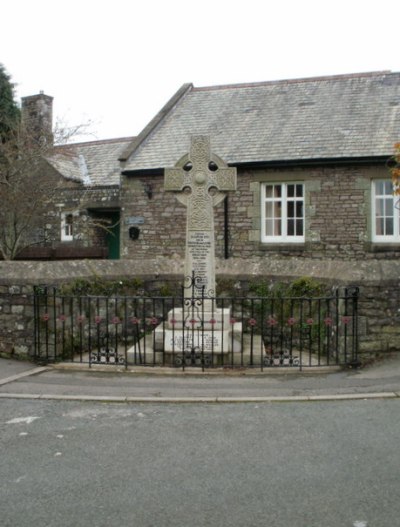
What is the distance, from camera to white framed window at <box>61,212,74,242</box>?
23748 millimetres

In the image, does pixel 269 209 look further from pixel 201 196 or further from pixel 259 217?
pixel 201 196

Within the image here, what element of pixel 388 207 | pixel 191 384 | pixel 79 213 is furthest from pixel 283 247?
pixel 191 384

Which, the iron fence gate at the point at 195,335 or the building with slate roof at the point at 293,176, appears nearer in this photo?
the iron fence gate at the point at 195,335

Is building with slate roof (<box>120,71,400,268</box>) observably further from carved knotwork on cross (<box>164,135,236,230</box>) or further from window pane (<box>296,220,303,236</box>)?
carved knotwork on cross (<box>164,135,236,230</box>)

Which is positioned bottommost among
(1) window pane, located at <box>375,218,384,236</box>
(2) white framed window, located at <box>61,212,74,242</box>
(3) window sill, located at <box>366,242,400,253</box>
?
(3) window sill, located at <box>366,242,400,253</box>

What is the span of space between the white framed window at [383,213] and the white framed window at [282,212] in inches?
82.5

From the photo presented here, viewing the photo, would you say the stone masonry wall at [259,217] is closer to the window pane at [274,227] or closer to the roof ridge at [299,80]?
the window pane at [274,227]

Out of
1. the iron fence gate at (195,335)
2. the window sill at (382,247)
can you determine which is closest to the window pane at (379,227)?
the window sill at (382,247)

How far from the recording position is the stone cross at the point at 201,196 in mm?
9258

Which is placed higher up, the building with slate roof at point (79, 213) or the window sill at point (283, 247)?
the building with slate roof at point (79, 213)

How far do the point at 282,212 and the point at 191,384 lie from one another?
11.1 meters

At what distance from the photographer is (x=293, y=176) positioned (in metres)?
17.5

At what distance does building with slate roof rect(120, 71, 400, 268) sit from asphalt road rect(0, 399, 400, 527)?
1102 cm

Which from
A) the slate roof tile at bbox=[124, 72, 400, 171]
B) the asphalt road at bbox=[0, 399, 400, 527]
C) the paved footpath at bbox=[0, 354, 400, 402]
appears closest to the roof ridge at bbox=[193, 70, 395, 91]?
the slate roof tile at bbox=[124, 72, 400, 171]
